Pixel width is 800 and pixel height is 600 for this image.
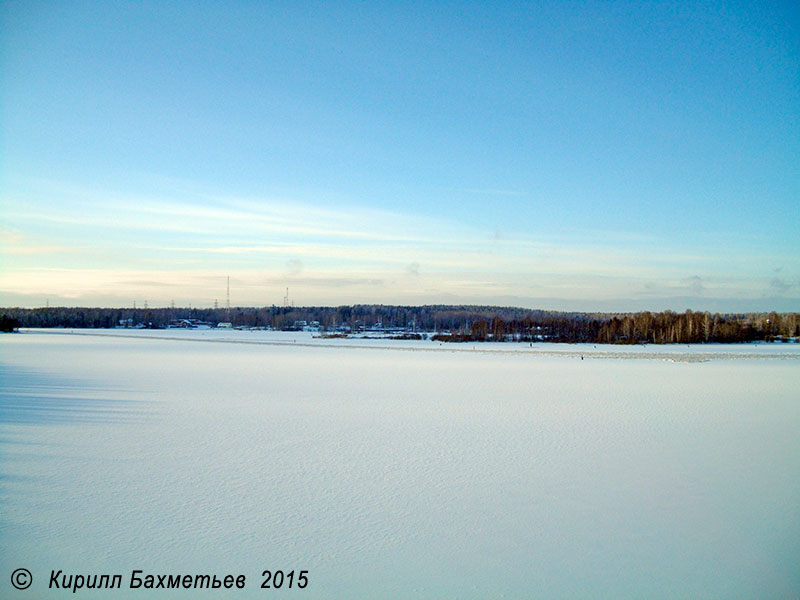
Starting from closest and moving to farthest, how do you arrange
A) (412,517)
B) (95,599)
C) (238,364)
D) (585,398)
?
1. (95,599)
2. (412,517)
3. (585,398)
4. (238,364)

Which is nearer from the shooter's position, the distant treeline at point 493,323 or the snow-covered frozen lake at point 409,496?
the snow-covered frozen lake at point 409,496

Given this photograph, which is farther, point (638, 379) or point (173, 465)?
point (638, 379)

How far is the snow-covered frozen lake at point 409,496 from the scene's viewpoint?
4027 mm

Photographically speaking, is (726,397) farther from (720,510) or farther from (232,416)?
(232,416)

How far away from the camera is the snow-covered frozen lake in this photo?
159 inches

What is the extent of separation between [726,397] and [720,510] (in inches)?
345

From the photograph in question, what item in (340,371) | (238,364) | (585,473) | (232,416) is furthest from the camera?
(238,364)

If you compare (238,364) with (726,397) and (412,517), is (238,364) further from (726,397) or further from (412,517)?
(412,517)

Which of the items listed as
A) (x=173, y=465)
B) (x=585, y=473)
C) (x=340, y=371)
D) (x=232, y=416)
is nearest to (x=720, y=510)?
(x=585, y=473)

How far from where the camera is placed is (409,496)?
18.1 feet

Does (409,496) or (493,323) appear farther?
(493,323)

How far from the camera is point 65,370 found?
16.9m

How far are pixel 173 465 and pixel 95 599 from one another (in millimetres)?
2826

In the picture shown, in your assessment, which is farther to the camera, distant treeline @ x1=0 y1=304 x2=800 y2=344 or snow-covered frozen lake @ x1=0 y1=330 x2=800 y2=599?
distant treeline @ x1=0 y1=304 x2=800 y2=344
